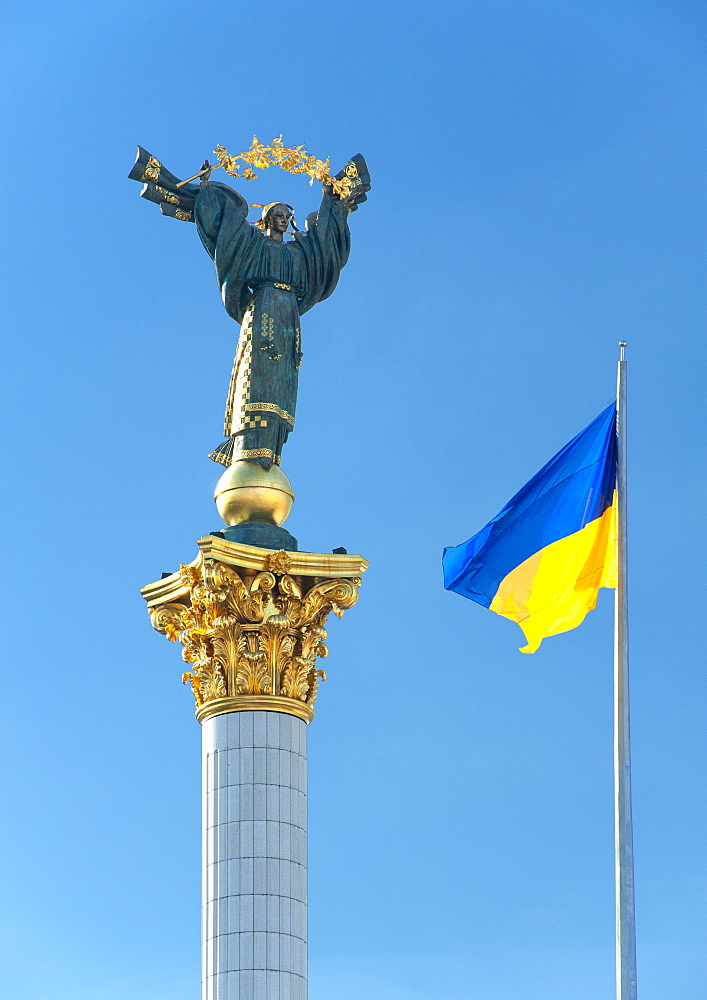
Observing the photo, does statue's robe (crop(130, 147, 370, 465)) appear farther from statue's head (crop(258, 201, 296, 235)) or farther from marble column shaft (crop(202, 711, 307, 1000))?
marble column shaft (crop(202, 711, 307, 1000))

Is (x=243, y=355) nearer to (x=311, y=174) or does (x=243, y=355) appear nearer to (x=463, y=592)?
(x=311, y=174)

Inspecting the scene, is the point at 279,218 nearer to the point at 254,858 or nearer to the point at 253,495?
the point at 253,495

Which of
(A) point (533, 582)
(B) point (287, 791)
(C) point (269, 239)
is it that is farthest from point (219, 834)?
(C) point (269, 239)

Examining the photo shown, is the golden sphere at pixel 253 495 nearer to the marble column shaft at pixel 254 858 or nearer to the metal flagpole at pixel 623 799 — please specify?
the marble column shaft at pixel 254 858

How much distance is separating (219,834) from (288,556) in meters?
4.82

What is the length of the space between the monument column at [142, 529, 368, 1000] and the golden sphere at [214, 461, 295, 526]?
4.34 feet

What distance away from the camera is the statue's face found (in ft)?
123

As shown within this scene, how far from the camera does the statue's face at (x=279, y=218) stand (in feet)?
123

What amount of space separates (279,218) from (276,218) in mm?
64

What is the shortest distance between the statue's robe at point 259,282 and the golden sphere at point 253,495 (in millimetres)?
447

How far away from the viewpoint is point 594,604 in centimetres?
3147

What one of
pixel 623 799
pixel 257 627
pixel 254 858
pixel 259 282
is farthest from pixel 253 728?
pixel 259 282

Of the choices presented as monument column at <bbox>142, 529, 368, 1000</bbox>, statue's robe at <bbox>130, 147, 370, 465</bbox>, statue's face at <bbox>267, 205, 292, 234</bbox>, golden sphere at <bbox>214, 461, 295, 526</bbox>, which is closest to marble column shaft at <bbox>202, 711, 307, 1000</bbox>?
monument column at <bbox>142, 529, 368, 1000</bbox>

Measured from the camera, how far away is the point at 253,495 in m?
34.9
